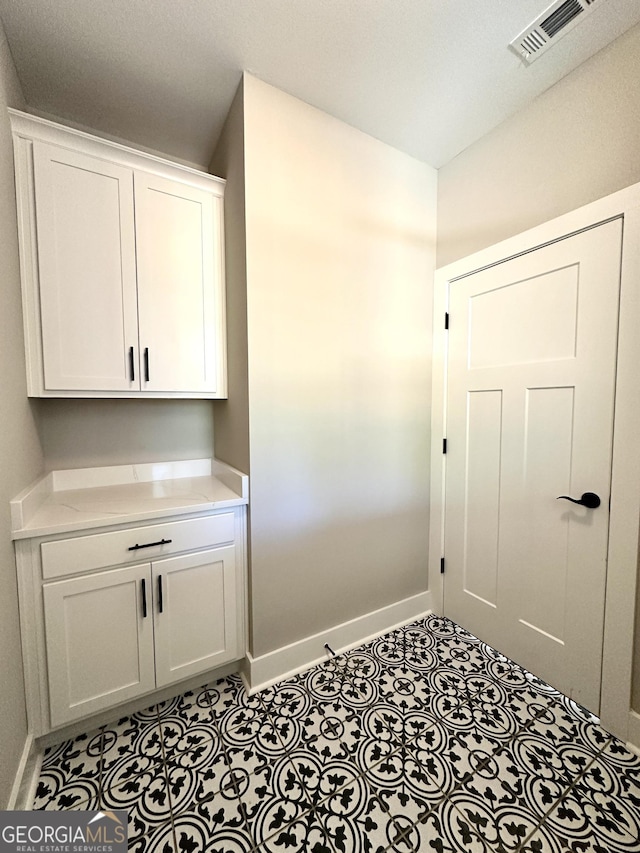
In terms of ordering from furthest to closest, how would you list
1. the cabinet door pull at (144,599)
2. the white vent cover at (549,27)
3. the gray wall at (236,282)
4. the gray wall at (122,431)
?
the gray wall at (122,431)
the gray wall at (236,282)
the cabinet door pull at (144,599)
the white vent cover at (549,27)

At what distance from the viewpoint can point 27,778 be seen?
3.90 ft

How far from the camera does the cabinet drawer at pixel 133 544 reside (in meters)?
1.30

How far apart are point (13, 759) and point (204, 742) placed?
2.07 feet

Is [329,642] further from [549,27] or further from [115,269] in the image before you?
[549,27]

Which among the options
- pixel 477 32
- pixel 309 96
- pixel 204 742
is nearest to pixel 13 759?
pixel 204 742

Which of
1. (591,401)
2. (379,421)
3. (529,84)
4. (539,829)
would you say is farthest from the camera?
(379,421)

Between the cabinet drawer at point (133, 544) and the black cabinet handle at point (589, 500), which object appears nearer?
the cabinet drawer at point (133, 544)

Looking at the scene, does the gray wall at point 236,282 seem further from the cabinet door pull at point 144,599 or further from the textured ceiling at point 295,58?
the cabinet door pull at point 144,599

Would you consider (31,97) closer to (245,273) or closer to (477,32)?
(245,273)

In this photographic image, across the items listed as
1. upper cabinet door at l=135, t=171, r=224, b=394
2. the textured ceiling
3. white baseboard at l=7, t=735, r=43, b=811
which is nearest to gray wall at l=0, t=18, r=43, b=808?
white baseboard at l=7, t=735, r=43, b=811

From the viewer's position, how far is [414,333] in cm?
210

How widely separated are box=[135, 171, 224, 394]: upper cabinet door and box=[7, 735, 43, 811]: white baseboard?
145 cm

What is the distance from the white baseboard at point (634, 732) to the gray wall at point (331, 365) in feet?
3.52

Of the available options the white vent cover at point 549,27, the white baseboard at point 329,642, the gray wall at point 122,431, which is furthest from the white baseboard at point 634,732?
the white vent cover at point 549,27
